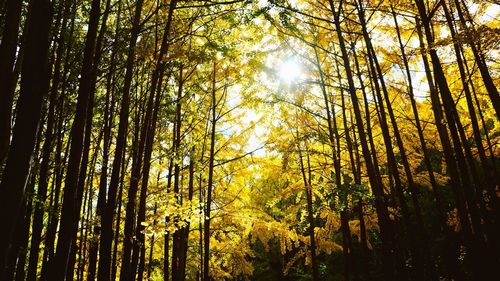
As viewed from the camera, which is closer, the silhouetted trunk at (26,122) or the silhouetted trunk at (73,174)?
the silhouetted trunk at (26,122)

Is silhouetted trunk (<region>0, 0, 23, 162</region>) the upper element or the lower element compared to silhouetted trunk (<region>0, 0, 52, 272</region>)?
upper

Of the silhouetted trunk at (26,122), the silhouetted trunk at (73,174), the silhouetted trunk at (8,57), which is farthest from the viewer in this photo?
the silhouetted trunk at (73,174)

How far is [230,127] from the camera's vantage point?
943 centimetres

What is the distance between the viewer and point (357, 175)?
7863mm

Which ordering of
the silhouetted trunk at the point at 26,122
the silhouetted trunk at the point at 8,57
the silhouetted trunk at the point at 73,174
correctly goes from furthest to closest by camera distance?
the silhouetted trunk at the point at 73,174 < the silhouetted trunk at the point at 8,57 < the silhouetted trunk at the point at 26,122

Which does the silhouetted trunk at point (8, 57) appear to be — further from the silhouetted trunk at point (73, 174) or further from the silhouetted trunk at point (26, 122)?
the silhouetted trunk at point (26, 122)

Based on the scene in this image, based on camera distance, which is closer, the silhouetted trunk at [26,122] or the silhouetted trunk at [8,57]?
the silhouetted trunk at [26,122]

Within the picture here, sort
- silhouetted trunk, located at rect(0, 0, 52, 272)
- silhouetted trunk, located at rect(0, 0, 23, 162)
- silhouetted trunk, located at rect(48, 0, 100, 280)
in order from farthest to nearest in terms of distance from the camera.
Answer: silhouetted trunk, located at rect(48, 0, 100, 280)
silhouetted trunk, located at rect(0, 0, 23, 162)
silhouetted trunk, located at rect(0, 0, 52, 272)

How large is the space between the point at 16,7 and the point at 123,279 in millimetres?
3868

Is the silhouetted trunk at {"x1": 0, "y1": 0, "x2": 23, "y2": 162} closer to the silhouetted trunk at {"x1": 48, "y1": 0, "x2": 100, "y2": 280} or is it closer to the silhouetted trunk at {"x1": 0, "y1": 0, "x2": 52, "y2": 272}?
the silhouetted trunk at {"x1": 48, "y1": 0, "x2": 100, "y2": 280}

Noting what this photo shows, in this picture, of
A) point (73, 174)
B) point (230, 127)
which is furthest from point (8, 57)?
point (230, 127)

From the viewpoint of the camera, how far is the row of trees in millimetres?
3408

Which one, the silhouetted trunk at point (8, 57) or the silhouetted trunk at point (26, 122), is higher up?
the silhouetted trunk at point (8, 57)

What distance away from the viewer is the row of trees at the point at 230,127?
341 cm
